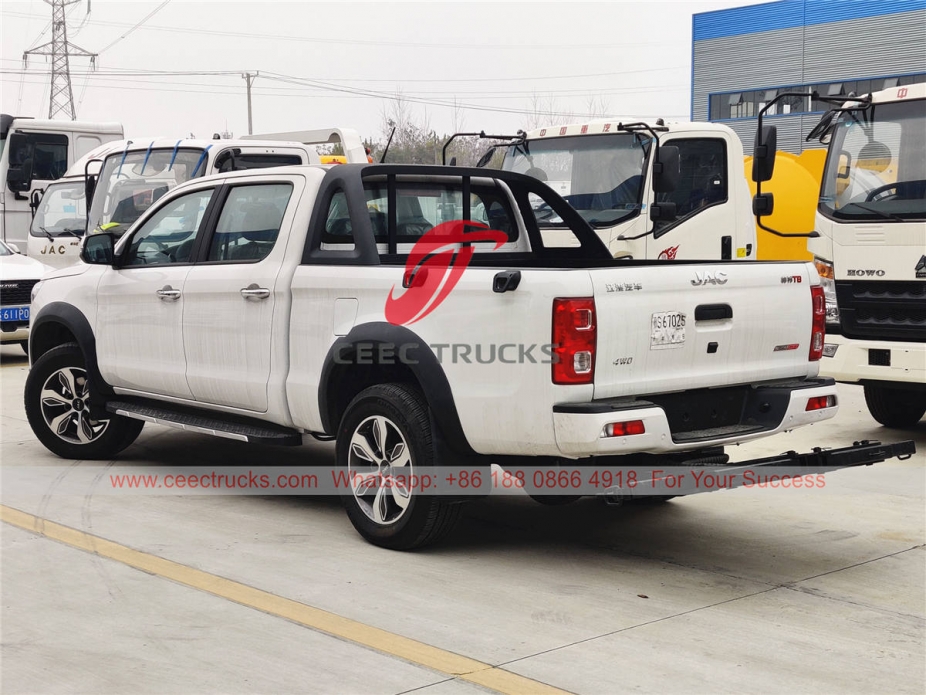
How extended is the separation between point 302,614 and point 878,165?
21.3 feet

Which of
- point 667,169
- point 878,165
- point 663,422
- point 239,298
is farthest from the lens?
point 667,169

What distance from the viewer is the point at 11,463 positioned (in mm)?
8211

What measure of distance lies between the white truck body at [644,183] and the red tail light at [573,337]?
556cm

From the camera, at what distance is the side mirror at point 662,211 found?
1114 centimetres

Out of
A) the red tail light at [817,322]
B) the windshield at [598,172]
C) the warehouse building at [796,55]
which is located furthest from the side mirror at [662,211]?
the warehouse building at [796,55]

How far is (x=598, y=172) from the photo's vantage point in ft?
37.5

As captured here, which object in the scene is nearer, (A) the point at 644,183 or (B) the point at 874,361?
(B) the point at 874,361

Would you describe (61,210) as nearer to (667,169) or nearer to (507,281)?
(667,169)

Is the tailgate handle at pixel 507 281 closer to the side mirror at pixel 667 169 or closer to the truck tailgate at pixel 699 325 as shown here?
the truck tailgate at pixel 699 325

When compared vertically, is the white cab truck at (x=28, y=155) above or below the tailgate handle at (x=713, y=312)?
above

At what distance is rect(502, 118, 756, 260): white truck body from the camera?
441 inches

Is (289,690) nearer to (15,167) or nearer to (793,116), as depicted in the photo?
(15,167)

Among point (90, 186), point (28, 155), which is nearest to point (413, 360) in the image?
point (90, 186)

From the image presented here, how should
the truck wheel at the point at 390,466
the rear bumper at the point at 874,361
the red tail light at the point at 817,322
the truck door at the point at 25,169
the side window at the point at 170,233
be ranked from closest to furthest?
the truck wheel at the point at 390,466
the red tail light at the point at 817,322
the side window at the point at 170,233
the rear bumper at the point at 874,361
the truck door at the point at 25,169
